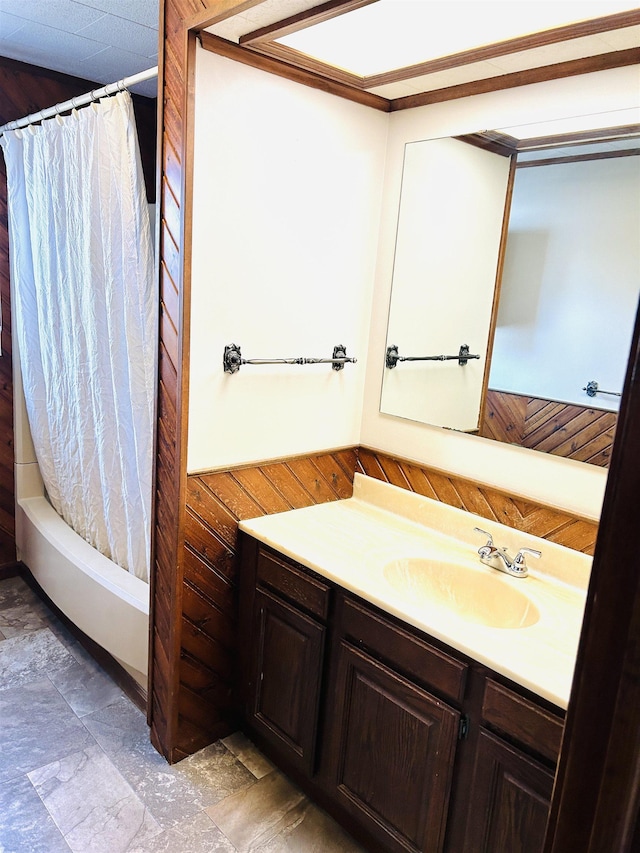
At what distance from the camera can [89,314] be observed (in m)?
2.42

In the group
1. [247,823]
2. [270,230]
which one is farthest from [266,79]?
[247,823]

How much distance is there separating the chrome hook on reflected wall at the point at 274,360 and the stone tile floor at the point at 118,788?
134cm

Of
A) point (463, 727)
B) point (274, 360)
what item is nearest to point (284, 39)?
point (274, 360)

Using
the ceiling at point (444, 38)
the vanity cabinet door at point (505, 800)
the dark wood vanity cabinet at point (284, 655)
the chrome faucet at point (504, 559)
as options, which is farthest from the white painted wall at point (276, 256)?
the vanity cabinet door at point (505, 800)

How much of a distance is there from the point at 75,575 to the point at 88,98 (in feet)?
5.92

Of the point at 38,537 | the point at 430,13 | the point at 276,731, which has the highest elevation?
the point at 430,13

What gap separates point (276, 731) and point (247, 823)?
26cm

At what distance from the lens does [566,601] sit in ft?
5.62

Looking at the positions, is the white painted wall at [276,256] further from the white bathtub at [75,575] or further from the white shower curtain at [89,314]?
the white bathtub at [75,575]

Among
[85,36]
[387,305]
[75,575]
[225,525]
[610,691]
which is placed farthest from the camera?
[75,575]

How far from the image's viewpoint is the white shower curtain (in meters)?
2.13

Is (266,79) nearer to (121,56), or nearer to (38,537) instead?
(121,56)

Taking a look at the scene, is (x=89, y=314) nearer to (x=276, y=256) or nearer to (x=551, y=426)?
(x=276, y=256)

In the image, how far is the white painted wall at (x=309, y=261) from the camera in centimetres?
183
